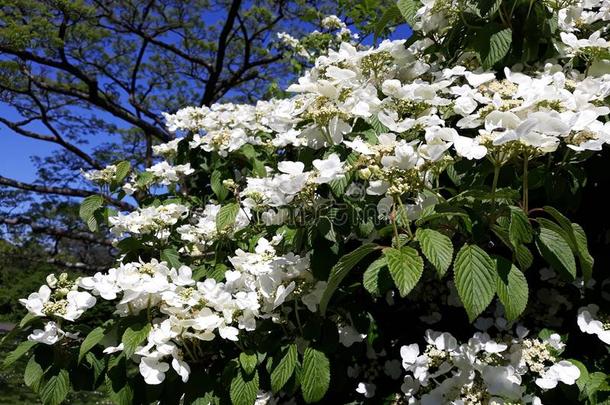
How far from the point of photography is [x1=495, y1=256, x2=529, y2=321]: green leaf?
0.93m

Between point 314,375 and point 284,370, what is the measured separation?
68 millimetres

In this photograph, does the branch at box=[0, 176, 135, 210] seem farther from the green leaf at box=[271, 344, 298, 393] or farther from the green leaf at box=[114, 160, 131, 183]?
the green leaf at box=[271, 344, 298, 393]

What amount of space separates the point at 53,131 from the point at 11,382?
445 cm

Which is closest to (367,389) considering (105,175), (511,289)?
(511,289)

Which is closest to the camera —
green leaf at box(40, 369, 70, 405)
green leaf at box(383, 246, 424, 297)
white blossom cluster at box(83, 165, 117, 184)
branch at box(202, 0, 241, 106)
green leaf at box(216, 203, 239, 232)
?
green leaf at box(383, 246, 424, 297)

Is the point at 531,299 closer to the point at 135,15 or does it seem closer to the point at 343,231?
the point at 343,231

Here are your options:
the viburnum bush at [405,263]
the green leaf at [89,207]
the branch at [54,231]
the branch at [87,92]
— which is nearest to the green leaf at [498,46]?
the viburnum bush at [405,263]

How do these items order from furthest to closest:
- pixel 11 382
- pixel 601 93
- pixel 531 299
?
pixel 11 382 → pixel 531 299 → pixel 601 93

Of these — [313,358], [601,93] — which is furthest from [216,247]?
[601,93]

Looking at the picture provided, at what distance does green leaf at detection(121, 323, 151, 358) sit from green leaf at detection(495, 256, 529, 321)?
2.51ft

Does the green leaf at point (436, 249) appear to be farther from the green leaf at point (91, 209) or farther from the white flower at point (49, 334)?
the green leaf at point (91, 209)

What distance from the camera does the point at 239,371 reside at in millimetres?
1179

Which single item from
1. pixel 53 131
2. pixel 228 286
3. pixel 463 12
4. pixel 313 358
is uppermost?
pixel 53 131

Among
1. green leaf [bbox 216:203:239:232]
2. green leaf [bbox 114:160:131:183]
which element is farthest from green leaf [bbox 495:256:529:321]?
green leaf [bbox 114:160:131:183]
